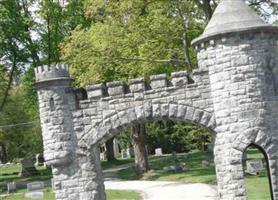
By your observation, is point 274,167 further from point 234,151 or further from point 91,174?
point 91,174

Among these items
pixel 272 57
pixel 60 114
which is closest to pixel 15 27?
pixel 60 114

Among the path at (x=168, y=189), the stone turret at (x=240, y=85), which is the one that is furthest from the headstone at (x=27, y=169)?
the stone turret at (x=240, y=85)

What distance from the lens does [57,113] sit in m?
17.4

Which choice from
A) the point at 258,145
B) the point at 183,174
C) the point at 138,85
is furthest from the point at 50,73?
the point at 183,174

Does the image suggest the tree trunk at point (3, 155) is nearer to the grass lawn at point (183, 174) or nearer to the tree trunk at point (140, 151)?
the grass lawn at point (183, 174)

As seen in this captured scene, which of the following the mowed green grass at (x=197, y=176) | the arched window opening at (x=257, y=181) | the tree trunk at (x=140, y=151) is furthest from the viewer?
the tree trunk at (x=140, y=151)

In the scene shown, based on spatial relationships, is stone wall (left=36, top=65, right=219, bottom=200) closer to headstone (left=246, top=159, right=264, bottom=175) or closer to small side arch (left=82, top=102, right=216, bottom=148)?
small side arch (left=82, top=102, right=216, bottom=148)

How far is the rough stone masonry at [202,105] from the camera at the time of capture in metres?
16.1

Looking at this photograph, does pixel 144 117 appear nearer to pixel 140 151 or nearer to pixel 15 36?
pixel 140 151

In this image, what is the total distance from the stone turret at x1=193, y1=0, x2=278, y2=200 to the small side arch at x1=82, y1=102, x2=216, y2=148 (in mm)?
456

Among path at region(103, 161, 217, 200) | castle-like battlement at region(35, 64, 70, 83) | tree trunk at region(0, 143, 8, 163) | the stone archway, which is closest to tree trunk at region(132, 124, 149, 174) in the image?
path at region(103, 161, 217, 200)

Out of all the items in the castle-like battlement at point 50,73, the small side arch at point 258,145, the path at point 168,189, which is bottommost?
the path at point 168,189

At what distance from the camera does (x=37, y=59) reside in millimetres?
36969

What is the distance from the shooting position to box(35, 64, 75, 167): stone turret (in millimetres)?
Result: 17312
